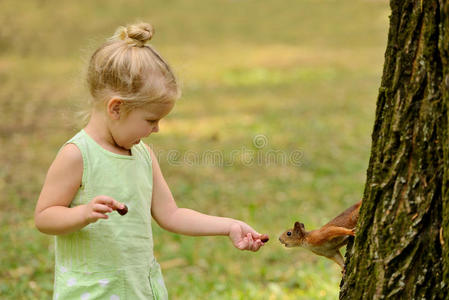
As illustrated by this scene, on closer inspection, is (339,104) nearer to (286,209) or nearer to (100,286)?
(286,209)

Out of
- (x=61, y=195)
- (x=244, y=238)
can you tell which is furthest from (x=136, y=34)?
(x=244, y=238)

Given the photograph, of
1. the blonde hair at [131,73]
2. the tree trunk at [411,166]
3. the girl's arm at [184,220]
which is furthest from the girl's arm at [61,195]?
the tree trunk at [411,166]

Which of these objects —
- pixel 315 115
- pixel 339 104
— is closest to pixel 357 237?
pixel 315 115

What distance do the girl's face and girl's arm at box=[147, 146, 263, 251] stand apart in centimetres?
25

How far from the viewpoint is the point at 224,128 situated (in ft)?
28.6

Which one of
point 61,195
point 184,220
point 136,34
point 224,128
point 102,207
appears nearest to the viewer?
point 102,207

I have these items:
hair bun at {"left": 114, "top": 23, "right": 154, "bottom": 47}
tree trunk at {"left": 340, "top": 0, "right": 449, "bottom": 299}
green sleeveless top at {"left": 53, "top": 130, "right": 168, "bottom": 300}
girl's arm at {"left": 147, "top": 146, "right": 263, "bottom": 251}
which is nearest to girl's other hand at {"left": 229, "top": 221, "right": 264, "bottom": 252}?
girl's arm at {"left": 147, "top": 146, "right": 263, "bottom": 251}

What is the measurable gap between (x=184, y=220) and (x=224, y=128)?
5812 millimetres

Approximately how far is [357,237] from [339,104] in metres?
7.89

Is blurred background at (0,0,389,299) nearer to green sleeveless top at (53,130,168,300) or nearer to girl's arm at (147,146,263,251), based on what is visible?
green sleeveless top at (53,130,168,300)

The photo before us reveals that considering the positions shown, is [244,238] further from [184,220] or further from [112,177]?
[112,177]

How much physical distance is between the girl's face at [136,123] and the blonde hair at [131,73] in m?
0.03

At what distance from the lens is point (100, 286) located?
2.62 m

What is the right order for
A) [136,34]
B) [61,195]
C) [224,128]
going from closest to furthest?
[61,195] < [136,34] < [224,128]
